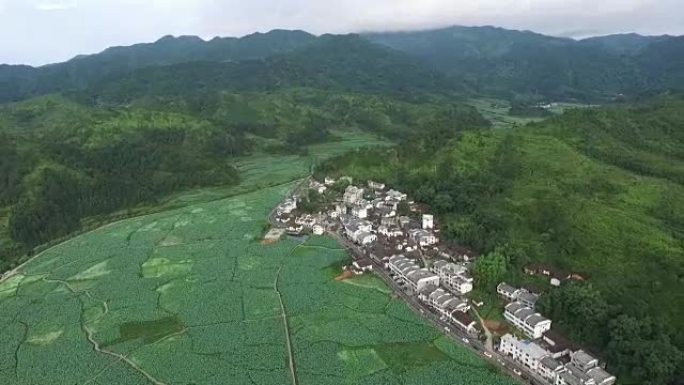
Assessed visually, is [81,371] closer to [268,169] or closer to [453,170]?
[453,170]

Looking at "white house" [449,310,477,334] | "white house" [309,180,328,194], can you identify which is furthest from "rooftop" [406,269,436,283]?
"white house" [309,180,328,194]

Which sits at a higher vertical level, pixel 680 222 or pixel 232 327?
pixel 680 222

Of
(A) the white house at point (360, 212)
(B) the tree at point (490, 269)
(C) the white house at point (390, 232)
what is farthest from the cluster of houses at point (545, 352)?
(A) the white house at point (360, 212)

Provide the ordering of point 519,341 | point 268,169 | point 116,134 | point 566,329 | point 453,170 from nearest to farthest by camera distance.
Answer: point 519,341 → point 566,329 → point 453,170 → point 268,169 → point 116,134

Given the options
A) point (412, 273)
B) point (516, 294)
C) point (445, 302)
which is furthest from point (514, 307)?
point (412, 273)

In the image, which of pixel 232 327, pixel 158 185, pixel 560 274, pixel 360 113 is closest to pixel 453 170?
pixel 560 274

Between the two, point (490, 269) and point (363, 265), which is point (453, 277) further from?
point (363, 265)
